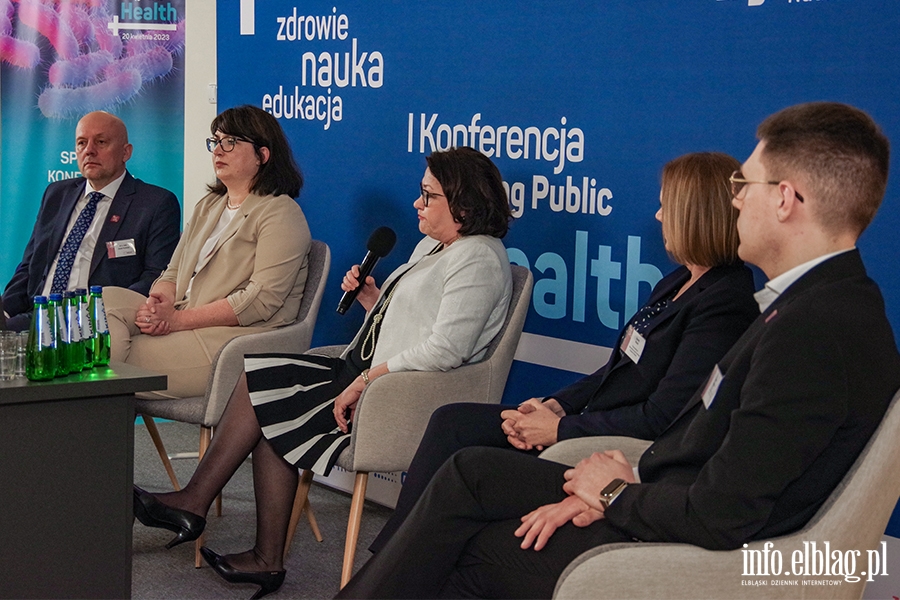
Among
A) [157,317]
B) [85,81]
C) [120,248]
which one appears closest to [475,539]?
[157,317]

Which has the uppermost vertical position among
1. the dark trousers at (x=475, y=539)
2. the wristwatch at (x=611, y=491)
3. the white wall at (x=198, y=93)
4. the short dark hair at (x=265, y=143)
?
the white wall at (x=198, y=93)

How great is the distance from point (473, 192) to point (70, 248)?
2.06 metres

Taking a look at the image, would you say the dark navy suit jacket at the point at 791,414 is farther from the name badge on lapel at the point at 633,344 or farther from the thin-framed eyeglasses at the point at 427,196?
the thin-framed eyeglasses at the point at 427,196

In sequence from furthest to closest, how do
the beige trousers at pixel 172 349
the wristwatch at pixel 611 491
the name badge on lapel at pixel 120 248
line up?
the name badge on lapel at pixel 120 248, the beige trousers at pixel 172 349, the wristwatch at pixel 611 491

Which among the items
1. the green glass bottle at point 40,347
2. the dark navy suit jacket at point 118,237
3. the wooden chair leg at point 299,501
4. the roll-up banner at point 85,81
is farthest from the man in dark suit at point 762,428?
the roll-up banner at point 85,81

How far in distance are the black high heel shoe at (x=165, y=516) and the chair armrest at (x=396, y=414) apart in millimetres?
496


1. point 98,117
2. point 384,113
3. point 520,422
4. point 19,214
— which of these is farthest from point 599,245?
point 19,214

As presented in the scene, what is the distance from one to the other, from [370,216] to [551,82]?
1.08 m

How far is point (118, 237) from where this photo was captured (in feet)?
13.8

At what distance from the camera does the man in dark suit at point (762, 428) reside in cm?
162

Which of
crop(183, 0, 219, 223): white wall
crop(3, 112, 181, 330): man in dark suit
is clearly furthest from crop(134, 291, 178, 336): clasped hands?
crop(183, 0, 219, 223): white wall

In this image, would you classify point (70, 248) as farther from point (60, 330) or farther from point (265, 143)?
point (60, 330)

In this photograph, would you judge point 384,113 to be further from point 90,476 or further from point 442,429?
point 90,476

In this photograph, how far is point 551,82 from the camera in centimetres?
327
